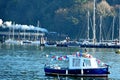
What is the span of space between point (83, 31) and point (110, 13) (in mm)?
11590

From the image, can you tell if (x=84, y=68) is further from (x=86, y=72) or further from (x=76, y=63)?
(x=76, y=63)

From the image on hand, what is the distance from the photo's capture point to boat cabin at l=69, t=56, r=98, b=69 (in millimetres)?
71375

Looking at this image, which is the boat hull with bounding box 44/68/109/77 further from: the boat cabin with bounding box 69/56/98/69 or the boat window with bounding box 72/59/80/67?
the boat window with bounding box 72/59/80/67

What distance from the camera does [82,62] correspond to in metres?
71.4

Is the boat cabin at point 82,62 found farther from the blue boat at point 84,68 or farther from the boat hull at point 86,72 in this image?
the boat hull at point 86,72

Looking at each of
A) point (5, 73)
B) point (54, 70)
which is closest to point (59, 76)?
point (54, 70)

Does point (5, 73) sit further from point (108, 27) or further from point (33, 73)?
point (108, 27)

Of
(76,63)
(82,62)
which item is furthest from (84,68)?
(76,63)

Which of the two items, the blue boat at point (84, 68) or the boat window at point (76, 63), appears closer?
the blue boat at point (84, 68)

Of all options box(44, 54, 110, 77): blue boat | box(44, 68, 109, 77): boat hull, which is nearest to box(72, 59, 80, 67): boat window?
box(44, 54, 110, 77): blue boat

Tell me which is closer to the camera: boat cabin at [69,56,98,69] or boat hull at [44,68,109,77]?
boat hull at [44,68,109,77]

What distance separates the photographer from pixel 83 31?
194m

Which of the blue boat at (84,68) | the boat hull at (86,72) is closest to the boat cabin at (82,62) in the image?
the blue boat at (84,68)

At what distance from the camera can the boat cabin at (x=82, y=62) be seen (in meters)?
71.4
